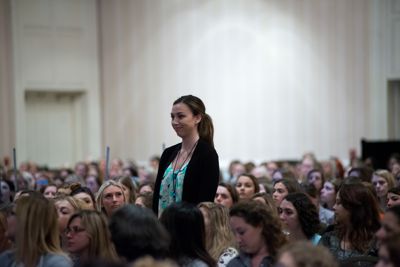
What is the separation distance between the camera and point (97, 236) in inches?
187

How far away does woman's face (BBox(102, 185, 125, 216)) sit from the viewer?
6844 mm

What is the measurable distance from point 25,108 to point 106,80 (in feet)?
7.73

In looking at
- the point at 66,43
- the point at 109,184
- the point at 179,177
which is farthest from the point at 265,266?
the point at 66,43

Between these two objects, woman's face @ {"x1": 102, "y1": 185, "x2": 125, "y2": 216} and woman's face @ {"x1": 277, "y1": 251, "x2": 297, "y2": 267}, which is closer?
woman's face @ {"x1": 277, "y1": 251, "x2": 297, "y2": 267}

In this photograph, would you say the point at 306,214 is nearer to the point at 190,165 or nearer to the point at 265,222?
the point at 190,165

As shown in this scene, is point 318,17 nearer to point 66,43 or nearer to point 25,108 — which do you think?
point 66,43

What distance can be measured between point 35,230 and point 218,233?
1.62 meters

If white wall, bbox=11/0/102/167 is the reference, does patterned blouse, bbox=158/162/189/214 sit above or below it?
below

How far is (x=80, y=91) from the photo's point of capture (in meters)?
19.8

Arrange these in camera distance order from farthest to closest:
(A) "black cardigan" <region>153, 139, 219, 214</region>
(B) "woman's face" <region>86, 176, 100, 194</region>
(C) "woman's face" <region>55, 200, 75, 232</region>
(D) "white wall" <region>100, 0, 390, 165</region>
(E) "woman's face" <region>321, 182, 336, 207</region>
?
(D) "white wall" <region>100, 0, 390, 165</region> < (B) "woman's face" <region>86, 176, 100, 194</region> < (E) "woman's face" <region>321, 182, 336, 207</region> < (C) "woman's face" <region>55, 200, 75, 232</region> < (A) "black cardigan" <region>153, 139, 219, 214</region>

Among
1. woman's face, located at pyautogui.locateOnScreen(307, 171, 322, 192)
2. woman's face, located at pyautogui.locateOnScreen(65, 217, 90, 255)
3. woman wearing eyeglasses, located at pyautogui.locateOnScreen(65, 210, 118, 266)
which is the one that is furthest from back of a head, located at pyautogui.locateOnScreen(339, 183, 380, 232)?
woman's face, located at pyautogui.locateOnScreen(307, 171, 322, 192)

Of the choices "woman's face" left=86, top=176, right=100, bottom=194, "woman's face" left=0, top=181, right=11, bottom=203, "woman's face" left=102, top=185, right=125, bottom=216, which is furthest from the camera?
"woman's face" left=86, top=176, right=100, bottom=194

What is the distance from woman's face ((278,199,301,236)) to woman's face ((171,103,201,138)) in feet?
3.47

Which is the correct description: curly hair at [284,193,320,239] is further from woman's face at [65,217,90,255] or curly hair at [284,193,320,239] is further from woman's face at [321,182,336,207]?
woman's face at [321,182,336,207]
